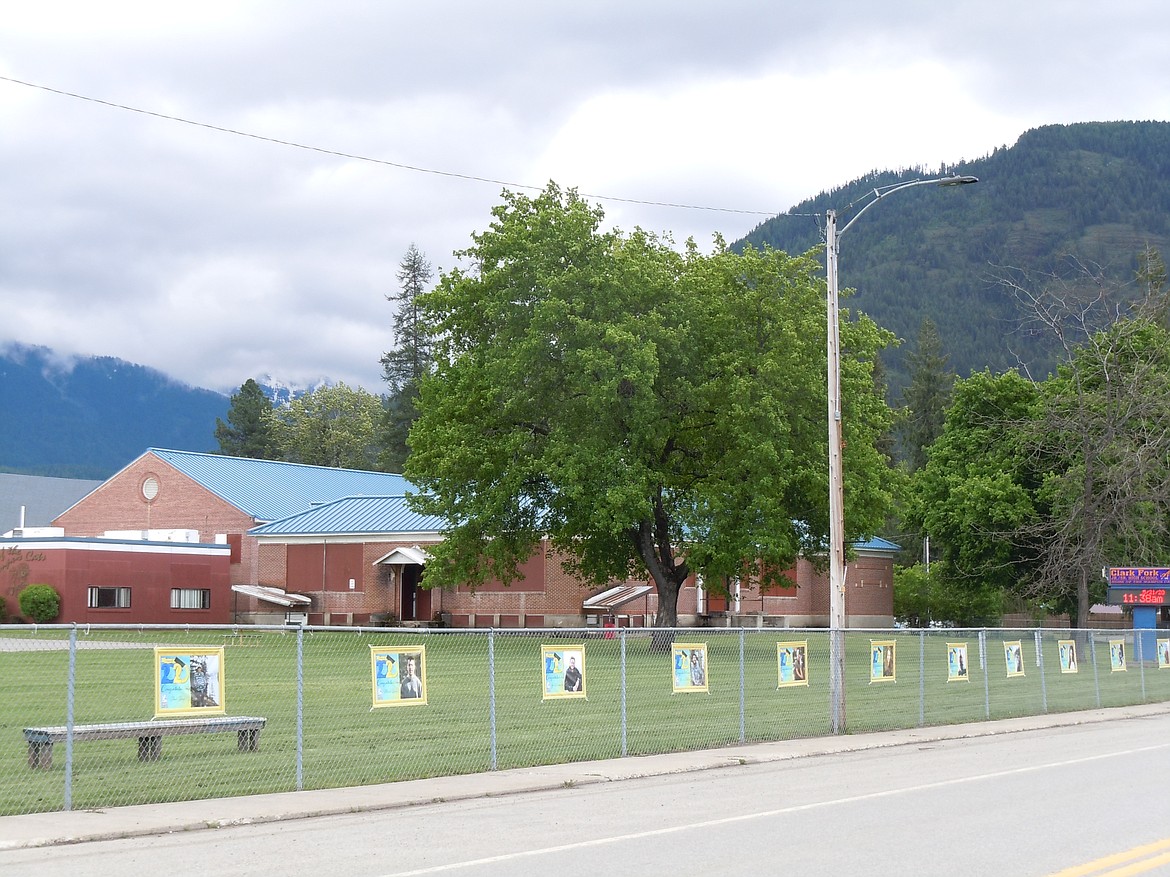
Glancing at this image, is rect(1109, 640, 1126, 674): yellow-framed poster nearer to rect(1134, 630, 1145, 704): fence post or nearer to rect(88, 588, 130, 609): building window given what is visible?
rect(1134, 630, 1145, 704): fence post

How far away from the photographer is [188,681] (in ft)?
43.1

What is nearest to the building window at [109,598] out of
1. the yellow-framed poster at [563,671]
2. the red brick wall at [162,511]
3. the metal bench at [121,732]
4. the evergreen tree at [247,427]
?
the red brick wall at [162,511]

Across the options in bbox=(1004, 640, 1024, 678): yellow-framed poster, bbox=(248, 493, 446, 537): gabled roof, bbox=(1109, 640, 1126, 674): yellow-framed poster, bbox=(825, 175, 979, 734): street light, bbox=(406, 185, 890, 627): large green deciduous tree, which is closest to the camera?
bbox=(825, 175, 979, 734): street light

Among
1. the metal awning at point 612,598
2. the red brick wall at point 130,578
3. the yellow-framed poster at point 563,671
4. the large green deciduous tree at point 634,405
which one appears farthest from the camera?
the metal awning at point 612,598

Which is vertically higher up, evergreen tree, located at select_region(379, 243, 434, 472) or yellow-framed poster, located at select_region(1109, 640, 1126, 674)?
evergreen tree, located at select_region(379, 243, 434, 472)

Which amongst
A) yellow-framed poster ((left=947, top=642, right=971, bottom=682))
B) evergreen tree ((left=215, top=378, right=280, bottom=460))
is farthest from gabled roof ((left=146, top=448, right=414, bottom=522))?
yellow-framed poster ((left=947, top=642, right=971, bottom=682))

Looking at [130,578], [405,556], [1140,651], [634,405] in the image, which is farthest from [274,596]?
[1140,651]

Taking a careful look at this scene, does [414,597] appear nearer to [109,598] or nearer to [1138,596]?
[109,598]

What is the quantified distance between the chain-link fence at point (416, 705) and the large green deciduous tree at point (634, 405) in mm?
5353

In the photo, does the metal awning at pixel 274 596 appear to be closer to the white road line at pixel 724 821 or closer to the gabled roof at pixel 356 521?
the gabled roof at pixel 356 521

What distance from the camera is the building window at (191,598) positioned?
62.0 metres

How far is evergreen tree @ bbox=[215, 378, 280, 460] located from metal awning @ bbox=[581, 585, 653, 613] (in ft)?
246

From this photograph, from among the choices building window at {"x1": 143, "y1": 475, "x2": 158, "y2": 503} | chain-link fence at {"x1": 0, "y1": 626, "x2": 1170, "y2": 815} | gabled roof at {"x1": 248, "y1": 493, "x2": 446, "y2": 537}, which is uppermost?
building window at {"x1": 143, "y1": 475, "x2": 158, "y2": 503}

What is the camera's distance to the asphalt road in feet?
32.3
